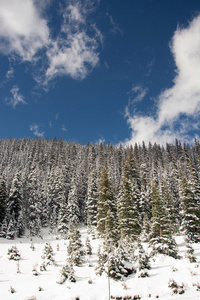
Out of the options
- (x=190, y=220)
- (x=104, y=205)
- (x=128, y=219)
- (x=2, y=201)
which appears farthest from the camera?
(x=2, y=201)

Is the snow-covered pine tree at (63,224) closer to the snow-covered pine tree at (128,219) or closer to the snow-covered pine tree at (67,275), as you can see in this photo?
the snow-covered pine tree at (128,219)

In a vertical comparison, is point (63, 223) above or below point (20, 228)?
above

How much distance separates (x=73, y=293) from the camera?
1495 centimetres

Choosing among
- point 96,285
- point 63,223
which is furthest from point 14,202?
point 96,285

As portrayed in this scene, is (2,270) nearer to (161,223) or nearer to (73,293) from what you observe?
(73,293)

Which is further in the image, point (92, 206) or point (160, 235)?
point (92, 206)

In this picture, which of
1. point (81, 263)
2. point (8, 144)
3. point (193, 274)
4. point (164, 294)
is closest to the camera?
point (164, 294)

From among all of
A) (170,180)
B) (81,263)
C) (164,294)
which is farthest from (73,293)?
(170,180)

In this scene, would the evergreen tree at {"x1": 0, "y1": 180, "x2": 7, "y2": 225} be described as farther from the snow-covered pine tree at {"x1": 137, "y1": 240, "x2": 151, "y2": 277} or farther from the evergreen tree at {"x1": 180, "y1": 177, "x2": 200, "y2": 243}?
the evergreen tree at {"x1": 180, "y1": 177, "x2": 200, "y2": 243}

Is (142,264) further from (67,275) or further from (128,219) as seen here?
(128,219)

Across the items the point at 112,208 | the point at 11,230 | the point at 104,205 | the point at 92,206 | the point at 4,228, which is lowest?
the point at 11,230

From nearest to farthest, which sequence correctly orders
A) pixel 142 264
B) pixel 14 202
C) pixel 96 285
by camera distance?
pixel 96 285, pixel 142 264, pixel 14 202

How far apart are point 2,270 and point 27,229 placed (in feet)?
110

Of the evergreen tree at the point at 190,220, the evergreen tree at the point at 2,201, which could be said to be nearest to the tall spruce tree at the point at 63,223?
the evergreen tree at the point at 2,201
